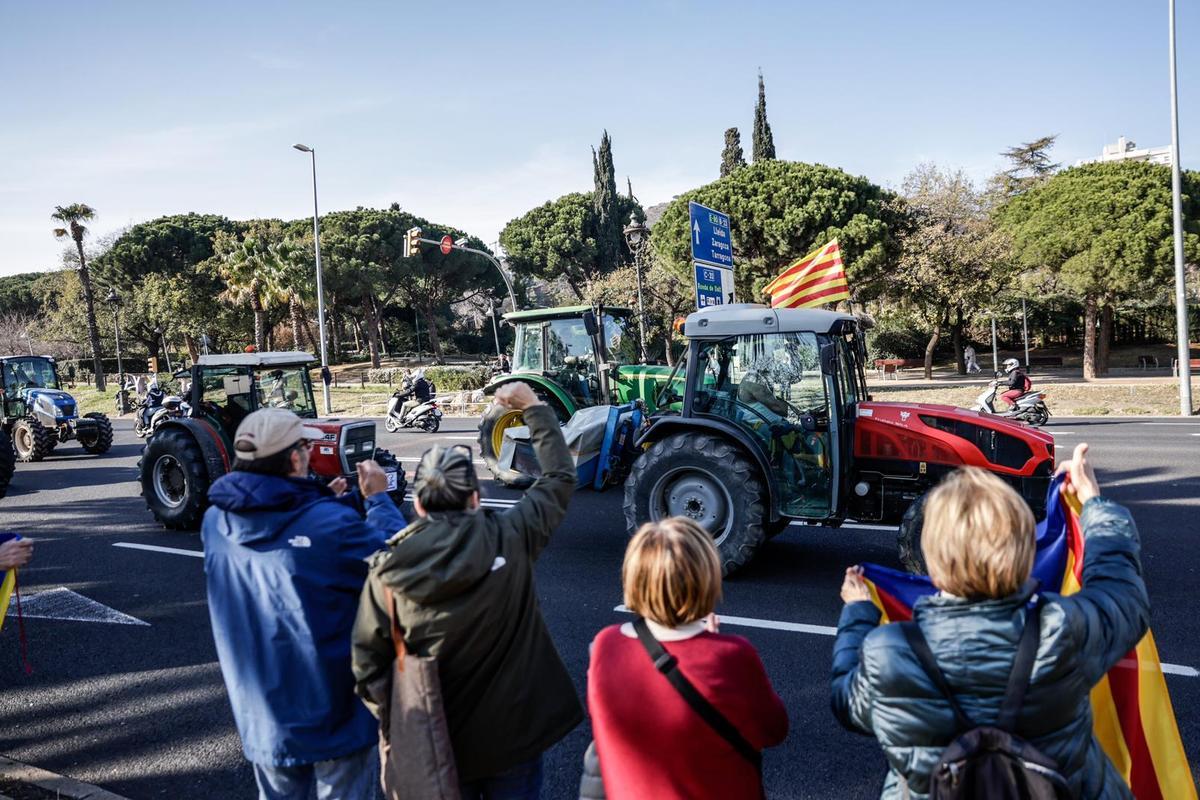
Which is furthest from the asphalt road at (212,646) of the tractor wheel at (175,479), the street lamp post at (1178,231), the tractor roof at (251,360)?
the street lamp post at (1178,231)

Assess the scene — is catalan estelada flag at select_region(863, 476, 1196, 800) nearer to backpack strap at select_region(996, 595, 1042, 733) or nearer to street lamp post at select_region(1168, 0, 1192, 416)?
backpack strap at select_region(996, 595, 1042, 733)

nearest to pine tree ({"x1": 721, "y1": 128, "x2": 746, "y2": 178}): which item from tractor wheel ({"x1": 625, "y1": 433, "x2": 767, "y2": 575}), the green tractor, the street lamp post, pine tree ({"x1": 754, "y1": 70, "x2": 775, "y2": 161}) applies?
pine tree ({"x1": 754, "y1": 70, "x2": 775, "y2": 161})

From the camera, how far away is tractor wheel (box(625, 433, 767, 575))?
633cm

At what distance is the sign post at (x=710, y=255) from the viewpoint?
1356 cm

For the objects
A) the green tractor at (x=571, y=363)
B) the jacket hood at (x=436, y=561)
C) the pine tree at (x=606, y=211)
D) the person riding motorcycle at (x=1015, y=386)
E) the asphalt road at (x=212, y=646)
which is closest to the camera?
the jacket hood at (x=436, y=561)

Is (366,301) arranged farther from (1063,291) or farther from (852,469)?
(852,469)

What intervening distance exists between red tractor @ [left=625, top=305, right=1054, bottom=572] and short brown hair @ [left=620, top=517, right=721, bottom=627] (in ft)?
14.0

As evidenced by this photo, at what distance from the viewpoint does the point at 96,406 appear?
36938 mm

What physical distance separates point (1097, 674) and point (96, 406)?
43.1 meters

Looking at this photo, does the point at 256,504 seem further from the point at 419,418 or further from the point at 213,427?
the point at 419,418

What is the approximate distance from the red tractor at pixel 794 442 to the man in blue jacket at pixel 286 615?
4.20 m

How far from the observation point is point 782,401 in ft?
21.2

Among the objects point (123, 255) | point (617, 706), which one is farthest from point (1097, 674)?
point (123, 255)

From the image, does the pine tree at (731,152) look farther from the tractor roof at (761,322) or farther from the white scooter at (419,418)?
the tractor roof at (761,322)
